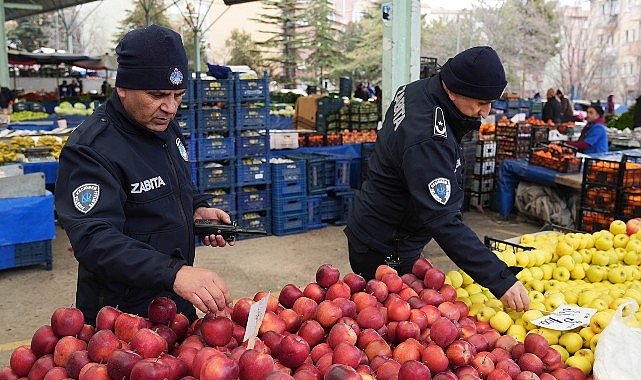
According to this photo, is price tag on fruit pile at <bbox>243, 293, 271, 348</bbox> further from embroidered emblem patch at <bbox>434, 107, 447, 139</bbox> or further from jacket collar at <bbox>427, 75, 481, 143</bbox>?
jacket collar at <bbox>427, 75, 481, 143</bbox>

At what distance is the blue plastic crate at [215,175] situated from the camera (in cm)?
771

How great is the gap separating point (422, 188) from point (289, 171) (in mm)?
5656

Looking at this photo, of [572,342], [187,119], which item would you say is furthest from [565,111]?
[572,342]

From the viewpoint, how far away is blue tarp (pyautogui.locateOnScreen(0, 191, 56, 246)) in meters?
6.24

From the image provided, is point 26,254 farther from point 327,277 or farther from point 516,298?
point 516,298

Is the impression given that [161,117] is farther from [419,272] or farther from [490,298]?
[490,298]

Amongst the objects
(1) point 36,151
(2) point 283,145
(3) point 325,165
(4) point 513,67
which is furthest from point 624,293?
(4) point 513,67

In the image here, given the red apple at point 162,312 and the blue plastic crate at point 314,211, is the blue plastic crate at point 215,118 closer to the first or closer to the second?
the blue plastic crate at point 314,211

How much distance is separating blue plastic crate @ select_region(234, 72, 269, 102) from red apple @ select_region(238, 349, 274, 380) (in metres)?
6.38

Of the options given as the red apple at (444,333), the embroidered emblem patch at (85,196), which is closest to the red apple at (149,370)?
the embroidered emblem patch at (85,196)

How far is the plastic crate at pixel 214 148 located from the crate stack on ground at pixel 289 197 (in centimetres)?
67

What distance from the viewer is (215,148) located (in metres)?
7.73

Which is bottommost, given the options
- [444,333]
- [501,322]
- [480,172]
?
[480,172]

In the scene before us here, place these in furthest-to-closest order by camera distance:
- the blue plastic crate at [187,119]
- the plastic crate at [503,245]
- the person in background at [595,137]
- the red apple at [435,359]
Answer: the person in background at [595,137] < the blue plastic crate at [187,119] < the plastic crate at [503,245] < the red apple at [435,359]
